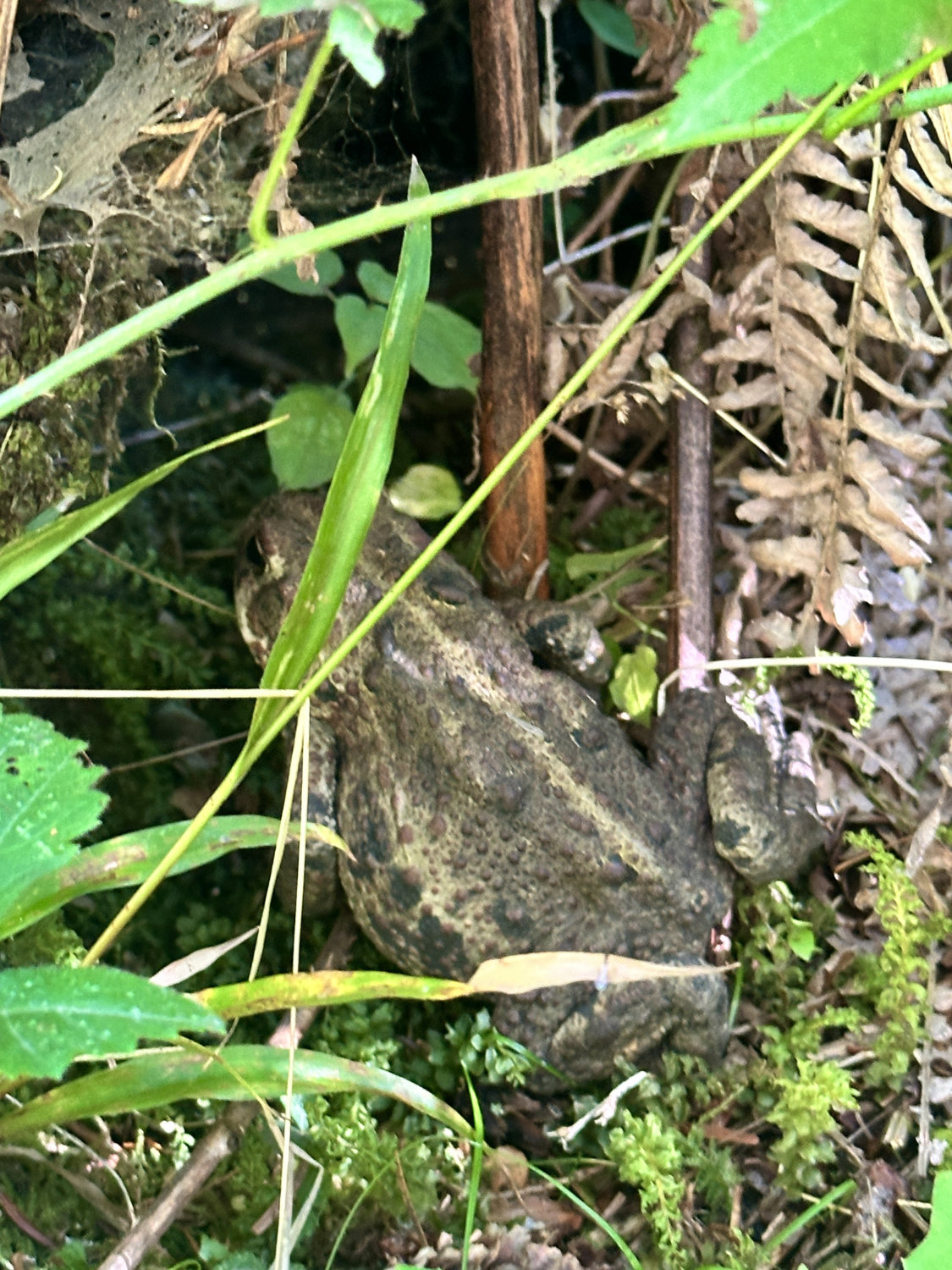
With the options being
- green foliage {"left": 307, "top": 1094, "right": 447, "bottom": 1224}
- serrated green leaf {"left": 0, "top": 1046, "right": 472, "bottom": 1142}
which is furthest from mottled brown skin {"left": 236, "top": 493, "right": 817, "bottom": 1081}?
serrated green leaf {"left": 0, "top": 1046, "right": 472, "bottom": 1142}

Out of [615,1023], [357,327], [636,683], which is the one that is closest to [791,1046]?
[615,1023]

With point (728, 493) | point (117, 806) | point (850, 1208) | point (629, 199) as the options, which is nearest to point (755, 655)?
point (728, 493)

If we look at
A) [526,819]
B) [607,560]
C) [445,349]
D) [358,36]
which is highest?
[358,36]

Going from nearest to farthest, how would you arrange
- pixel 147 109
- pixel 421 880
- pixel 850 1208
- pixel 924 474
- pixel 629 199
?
1. pixel 147 109
2. pixel 850 1208
3. pixel 421 880
4. pixel 924 474
5. pixel 629 199

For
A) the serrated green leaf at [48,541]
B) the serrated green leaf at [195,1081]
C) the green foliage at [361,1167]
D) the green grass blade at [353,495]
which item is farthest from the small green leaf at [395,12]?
the green foliage at [361,1167]

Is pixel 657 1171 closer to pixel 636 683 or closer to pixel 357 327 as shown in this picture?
pixel 636 683

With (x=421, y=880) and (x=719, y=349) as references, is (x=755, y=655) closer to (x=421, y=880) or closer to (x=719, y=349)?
(x=719, y=349)

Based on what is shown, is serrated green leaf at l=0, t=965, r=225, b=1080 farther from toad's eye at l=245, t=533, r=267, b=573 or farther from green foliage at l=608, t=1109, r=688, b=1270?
toad's eye at l=245, t=533, r=267, b=573
